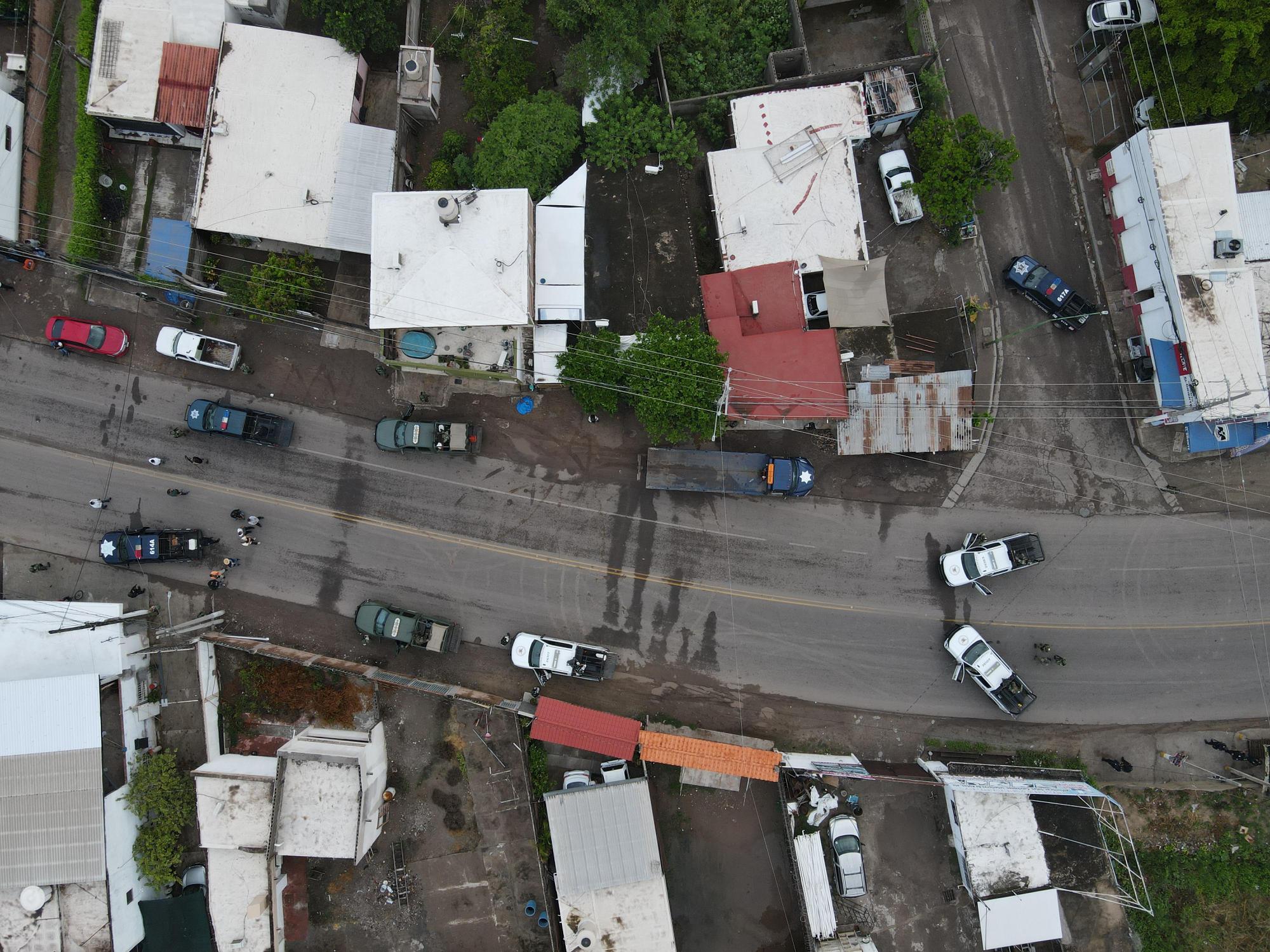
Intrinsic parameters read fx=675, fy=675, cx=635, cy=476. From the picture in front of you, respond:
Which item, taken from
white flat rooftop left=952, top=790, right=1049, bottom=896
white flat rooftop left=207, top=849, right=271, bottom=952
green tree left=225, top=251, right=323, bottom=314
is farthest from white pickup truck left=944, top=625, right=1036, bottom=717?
green tree left=225, top=251, right=323, bottom=314

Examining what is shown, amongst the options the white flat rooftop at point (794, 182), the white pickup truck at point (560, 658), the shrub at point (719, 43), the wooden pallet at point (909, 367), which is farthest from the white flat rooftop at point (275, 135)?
the wooden pallet at point (909, 367)

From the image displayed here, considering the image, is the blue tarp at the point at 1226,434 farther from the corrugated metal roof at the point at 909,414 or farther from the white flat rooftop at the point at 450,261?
the white flat rooftop at the point at 450,261

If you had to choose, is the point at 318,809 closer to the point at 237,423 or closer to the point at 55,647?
the point at 55,647

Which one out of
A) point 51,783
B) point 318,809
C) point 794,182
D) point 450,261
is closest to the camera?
point 51,783

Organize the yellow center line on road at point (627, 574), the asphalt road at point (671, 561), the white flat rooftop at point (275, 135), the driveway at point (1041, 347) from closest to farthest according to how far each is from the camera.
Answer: the white flat rooftop at point (275, 135) → the asphalt road at point (671, 561) → the yellow center line on road at point (627, 574) → the driveway at point (1041, 347)

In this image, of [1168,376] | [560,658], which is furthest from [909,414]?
[560,658]

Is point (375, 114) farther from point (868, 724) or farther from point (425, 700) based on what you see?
point (868, 724)

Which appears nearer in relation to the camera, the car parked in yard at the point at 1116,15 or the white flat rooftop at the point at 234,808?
the white flat rooftop at the point at 234,808
